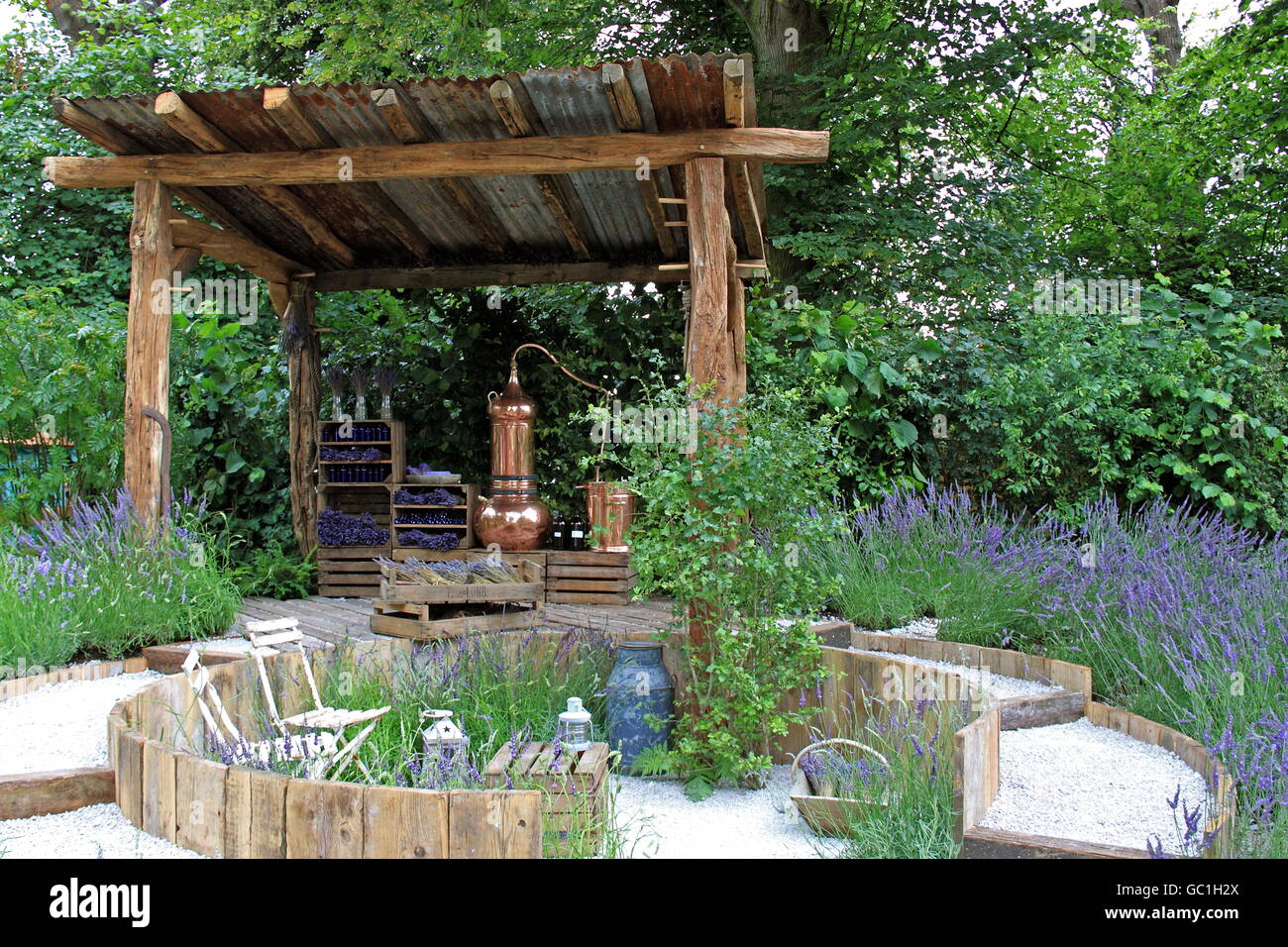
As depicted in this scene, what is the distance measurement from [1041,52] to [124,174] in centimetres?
865

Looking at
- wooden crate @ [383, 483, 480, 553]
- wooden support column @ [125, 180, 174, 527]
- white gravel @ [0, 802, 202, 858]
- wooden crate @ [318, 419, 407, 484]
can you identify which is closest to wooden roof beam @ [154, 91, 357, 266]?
wooden support column @ [125, 180, 174, 527]

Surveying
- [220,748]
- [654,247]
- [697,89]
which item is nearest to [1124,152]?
[654,247]

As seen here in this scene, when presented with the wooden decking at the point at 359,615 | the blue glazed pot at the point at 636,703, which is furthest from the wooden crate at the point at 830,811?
the wooden decking at the point at 359,615

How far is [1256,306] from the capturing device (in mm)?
9656

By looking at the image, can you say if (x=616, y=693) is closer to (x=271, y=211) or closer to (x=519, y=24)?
(x=271, y=211)

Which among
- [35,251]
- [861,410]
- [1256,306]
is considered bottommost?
[861,410]

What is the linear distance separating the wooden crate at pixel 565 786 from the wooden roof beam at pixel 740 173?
2964 mm

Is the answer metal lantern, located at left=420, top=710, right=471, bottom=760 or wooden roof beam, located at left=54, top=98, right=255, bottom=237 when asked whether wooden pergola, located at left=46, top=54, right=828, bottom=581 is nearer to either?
wooden roof beam, located at left=54, top=98, right=255, bottom=237

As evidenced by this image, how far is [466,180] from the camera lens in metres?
6.64

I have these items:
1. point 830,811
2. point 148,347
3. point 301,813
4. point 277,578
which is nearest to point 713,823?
point 830,811

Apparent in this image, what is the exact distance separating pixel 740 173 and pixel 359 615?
147 inches

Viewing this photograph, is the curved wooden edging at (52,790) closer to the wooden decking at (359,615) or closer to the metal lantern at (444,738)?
the metal lantern at (444,738)

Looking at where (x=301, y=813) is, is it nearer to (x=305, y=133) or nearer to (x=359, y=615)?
(x=305, y=133)

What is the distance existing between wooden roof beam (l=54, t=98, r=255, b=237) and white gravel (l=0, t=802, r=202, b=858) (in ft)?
12.2
